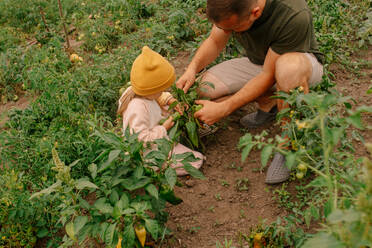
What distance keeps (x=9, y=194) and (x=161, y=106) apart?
1232mm

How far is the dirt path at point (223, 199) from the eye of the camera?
7.34ft

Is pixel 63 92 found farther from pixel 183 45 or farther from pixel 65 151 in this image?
pixel 183 45

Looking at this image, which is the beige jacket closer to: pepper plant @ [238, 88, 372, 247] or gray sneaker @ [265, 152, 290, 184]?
gray sneaker @ [265, 152, 290, 184]

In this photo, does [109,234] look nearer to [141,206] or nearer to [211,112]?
[141,206]

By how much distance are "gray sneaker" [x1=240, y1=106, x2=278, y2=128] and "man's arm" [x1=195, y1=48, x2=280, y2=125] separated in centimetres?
42

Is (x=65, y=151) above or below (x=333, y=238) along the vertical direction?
below

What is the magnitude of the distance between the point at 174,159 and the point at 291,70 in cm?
102

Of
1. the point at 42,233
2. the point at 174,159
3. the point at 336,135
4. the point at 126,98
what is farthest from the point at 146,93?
the point at 336,135

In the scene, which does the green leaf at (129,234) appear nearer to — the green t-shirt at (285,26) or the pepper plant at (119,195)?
the pepper plant at (119,195)

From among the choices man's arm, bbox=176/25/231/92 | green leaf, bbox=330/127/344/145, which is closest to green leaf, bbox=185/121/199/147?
man's arm, bbox=176/25/231/92

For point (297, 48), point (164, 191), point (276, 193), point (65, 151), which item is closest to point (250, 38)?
point (297, 48)

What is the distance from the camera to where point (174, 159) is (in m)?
1.91

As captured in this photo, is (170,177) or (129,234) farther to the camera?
(170,177)

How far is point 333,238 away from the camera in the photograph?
107 centimetres
